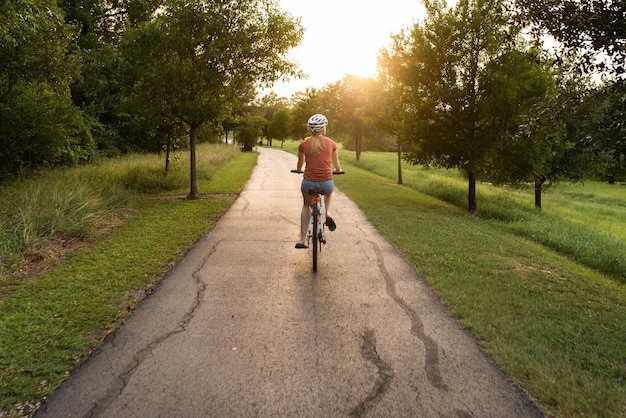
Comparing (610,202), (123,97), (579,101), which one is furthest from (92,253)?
(610,202)

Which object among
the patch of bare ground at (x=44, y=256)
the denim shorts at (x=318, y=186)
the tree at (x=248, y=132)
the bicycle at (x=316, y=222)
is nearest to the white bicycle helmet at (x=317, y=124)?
the denim shorts at (x=318, y=186)

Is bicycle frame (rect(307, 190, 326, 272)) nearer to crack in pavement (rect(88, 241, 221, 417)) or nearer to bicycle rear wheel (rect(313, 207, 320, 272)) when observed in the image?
bicycle rear wheel (rect(313, 207, 320, 272))

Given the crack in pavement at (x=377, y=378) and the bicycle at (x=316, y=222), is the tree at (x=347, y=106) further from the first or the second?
the crack in pavement at (x=377, y=378)

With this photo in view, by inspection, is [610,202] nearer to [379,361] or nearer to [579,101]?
[579,101]

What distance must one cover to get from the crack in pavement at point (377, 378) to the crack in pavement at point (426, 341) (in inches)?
13.1

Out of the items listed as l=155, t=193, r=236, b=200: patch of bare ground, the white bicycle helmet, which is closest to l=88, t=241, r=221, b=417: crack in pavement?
the white bicycle helmet

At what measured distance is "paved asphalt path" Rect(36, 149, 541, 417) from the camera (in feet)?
9.78

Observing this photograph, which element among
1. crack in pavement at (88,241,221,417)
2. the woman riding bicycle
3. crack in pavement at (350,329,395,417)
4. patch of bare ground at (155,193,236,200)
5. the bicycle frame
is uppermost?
the woman riding bicycle

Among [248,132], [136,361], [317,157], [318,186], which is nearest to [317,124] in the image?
[317,157]

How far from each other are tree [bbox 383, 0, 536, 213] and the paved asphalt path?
8.08m

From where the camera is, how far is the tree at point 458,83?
12367mm

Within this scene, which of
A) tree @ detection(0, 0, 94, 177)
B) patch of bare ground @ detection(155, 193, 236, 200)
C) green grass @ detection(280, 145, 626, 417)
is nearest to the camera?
green grass @ detection(280, 145, 626, 417)

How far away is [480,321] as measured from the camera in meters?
4.50

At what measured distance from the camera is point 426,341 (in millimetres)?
4039
